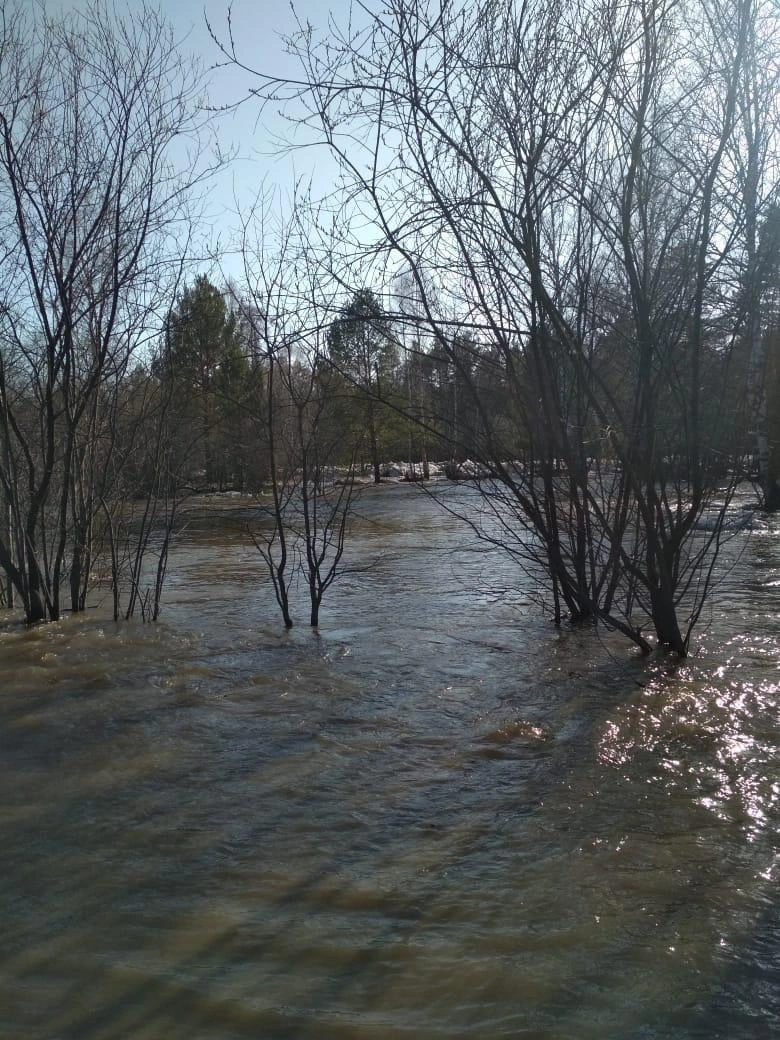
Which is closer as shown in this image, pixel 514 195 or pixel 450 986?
pixel 450 986

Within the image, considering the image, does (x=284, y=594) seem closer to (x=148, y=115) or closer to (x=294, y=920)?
(x=148, y=115)

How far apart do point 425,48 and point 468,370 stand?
6.24ft

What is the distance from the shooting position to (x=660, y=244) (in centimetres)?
556

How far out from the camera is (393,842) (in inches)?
136

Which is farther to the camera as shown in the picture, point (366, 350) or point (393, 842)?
point (366, 350)

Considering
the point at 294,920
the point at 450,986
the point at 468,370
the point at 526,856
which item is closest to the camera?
the point at 450,986

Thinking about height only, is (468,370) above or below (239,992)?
above

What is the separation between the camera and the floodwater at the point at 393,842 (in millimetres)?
2463

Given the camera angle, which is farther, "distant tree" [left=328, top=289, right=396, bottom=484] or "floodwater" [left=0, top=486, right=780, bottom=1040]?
"distant tree" [left=328, top=289, right=396, bottom=484]

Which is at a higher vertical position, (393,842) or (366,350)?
(366,350)

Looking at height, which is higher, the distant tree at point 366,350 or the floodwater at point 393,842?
the distant tree at point 366,350

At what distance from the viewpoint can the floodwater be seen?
246cm

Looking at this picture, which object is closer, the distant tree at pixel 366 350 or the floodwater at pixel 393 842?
the floodwater at pixel 393 842

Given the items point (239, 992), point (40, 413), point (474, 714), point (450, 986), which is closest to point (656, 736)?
point (474, 714)
